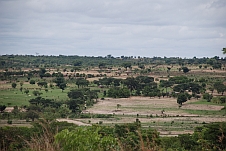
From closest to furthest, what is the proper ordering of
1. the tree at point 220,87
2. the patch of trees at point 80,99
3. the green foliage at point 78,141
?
the green foliage at point 78,141, the patch of trees at point 80,99, the tree at point 220,87

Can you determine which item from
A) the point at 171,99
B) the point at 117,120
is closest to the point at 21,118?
the point at 117,120

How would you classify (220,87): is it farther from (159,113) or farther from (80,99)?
(80,99)

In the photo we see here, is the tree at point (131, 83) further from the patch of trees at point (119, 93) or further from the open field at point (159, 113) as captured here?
the open field at point (159, 113)

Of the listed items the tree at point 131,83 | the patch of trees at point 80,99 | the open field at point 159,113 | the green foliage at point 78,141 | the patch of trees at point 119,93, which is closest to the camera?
the green foliage at point 78,141


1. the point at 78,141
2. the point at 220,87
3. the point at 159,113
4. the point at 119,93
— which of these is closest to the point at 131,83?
the point at 119,93

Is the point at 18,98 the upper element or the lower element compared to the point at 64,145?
lower

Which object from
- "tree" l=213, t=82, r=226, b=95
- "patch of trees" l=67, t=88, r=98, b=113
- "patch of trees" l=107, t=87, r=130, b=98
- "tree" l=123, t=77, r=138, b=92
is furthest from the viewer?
"tree" l=123, t=77, r=138, b=92

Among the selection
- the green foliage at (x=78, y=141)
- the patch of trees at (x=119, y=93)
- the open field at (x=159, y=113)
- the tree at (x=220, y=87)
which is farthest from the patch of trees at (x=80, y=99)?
the green foliage at (x=78, y=141)

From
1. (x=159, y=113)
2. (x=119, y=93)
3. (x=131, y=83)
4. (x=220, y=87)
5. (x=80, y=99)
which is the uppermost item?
(x=220, y=87)

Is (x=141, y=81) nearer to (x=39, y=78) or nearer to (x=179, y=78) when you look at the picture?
(x=179, y=78)

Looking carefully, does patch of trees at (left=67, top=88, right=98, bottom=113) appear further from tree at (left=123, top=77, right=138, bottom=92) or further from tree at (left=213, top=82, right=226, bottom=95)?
tree at (left=213, top=82, right=226, bottom=95)

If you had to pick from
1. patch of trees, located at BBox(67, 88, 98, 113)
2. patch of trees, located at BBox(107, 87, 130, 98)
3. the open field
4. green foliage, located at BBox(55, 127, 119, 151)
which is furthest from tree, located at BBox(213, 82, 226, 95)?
green foliage, located at BBox(55, 127, 119, 151)

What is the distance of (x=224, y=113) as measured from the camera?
64.7 metres

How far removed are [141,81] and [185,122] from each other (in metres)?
39.6
